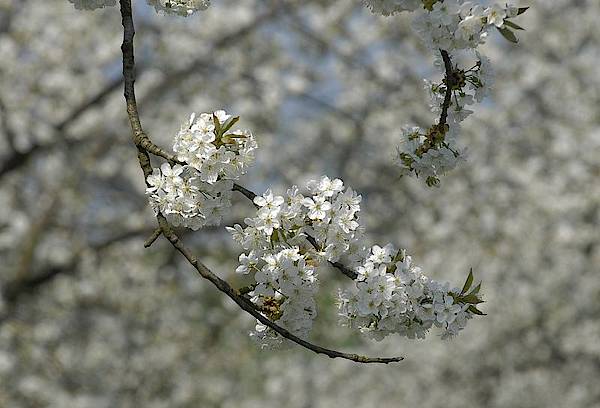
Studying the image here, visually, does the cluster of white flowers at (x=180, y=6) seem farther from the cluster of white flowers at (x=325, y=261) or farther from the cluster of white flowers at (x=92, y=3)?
the cluster of white flowers at (x=325, y=261)

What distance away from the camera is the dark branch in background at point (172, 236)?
2031 mm

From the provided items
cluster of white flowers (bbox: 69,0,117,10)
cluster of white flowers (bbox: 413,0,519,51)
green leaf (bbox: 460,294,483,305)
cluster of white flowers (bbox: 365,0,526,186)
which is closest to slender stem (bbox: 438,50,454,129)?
cluster of white flowers (bbox: 365,0,526,186)

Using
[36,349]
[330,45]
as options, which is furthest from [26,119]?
[330,45]

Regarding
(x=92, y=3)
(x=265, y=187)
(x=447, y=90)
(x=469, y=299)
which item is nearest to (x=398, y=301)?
(x=469, y=299)

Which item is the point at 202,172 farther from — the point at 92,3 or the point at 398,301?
the point at 92,3

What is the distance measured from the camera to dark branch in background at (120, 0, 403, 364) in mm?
2031

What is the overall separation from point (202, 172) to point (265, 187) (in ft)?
21.9

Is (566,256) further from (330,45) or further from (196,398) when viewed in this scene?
(196,398)

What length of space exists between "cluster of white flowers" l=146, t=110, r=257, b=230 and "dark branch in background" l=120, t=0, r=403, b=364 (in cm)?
4

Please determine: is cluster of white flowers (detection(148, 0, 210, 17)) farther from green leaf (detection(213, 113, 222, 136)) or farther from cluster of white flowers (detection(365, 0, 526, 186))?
cluster of white flowers (detection(365, 0, 526, 186))

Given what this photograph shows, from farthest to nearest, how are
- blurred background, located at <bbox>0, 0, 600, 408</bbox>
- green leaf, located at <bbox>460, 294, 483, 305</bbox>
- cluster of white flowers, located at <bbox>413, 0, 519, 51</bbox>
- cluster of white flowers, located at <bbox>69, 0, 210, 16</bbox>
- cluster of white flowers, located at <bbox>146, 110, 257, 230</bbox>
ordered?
blurred background, located at <bbox>0, 0, 600, 408</bbox>
cluster of white flowers, located at <bbox>69, 0, 210, 16</bbox>
green leaf, located at <bbox>460, 294, 483, 305</bbox>
cluster of white flowers, located at <bbox>146, 110, 257, 230</bbox>
cluster of white flowers, located at <bbox>413, 0, 519, 51</bbox>

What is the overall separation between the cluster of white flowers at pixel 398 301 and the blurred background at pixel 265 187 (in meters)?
5.27

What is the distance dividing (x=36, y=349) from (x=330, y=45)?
3.78 meters

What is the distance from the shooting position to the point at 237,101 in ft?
29.2
